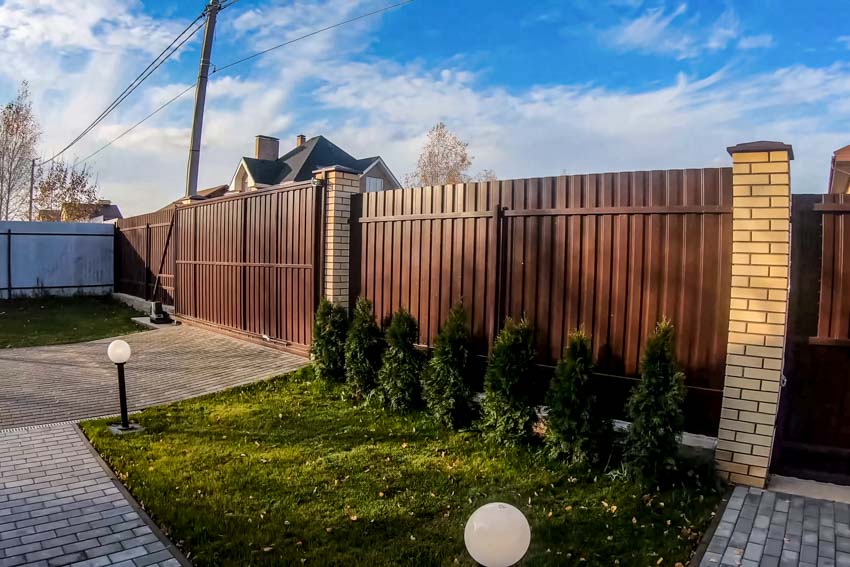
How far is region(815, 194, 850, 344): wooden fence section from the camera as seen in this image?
355 cm

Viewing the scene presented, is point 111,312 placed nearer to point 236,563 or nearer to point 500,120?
point 500,120

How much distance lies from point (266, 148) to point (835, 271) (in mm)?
28544

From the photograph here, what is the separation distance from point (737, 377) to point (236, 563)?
333cm

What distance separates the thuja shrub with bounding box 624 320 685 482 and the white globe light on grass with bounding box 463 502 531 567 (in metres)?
2.24

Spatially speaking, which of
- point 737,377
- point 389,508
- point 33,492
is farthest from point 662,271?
point 33,492

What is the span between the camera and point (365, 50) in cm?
1139

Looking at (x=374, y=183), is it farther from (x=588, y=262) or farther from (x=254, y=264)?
(x=588, y=262)

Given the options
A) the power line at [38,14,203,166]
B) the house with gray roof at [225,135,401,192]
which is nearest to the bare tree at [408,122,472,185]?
the house with gray roof at [225,135,401,192]

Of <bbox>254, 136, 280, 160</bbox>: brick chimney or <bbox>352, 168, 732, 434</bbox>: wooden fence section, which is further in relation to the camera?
<bbox>254, 136, 280, 160</bbox>: brick chimney

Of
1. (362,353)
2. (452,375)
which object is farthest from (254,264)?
(452,375)

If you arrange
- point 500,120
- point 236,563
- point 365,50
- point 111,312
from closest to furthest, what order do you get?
point 236,563 < point 365,50 < point 111,312 < point 500,120

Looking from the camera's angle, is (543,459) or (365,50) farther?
(365,50)

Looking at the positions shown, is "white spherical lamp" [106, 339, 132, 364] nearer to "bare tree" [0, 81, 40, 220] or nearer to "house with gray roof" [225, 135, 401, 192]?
Result: "house with gray roof" [225, 135, 401, 192]

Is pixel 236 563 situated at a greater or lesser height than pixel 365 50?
lesser
